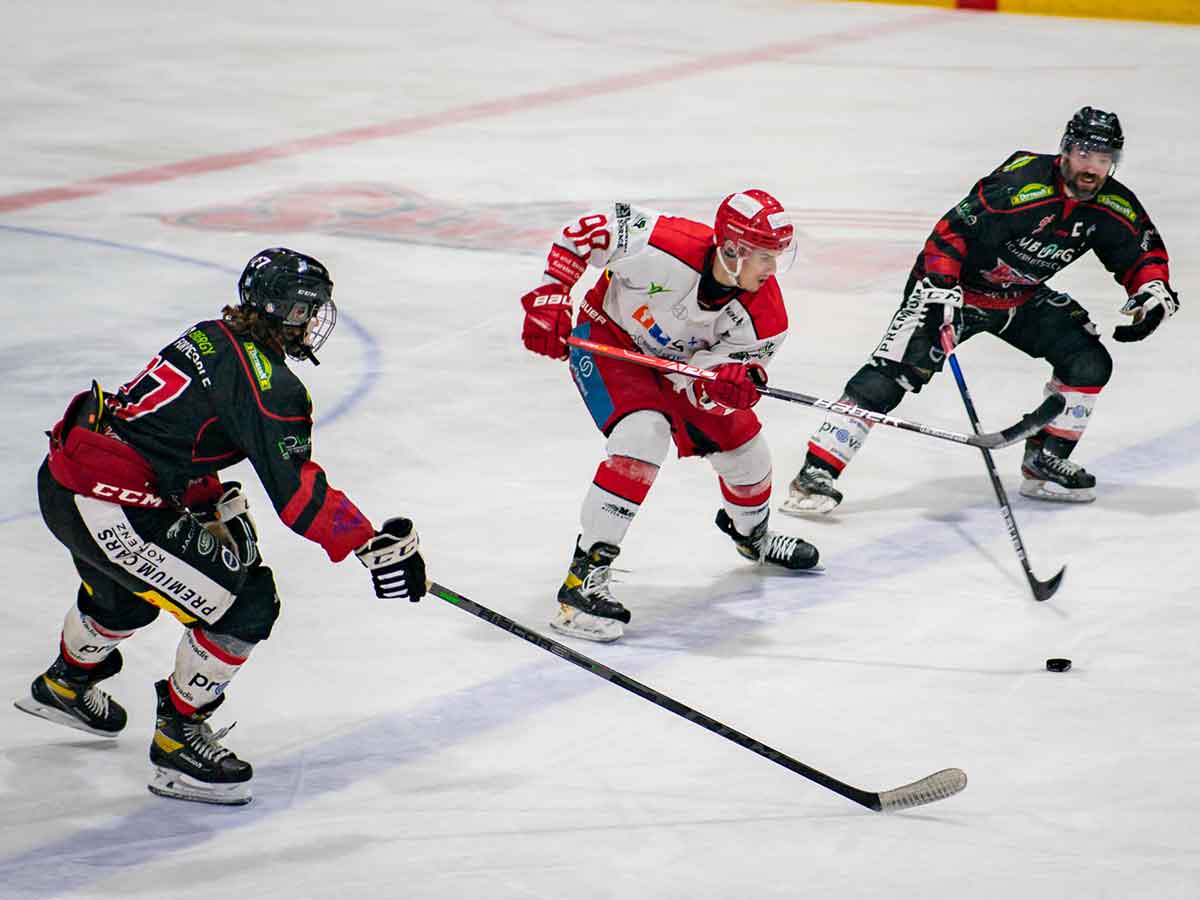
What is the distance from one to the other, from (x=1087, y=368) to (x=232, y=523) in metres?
2.78

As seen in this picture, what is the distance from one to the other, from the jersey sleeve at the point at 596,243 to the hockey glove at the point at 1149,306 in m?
1.55

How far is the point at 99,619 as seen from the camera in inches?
155

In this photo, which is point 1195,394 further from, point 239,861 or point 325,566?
point 239,861

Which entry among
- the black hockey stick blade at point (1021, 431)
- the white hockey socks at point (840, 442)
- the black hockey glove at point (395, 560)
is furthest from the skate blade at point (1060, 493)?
the black hockey glove at point (395, 560)

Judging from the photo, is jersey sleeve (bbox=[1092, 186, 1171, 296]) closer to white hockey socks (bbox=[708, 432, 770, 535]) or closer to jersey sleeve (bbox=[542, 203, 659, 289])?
white hockey socks (bbox=[708, 432, 770, 535])

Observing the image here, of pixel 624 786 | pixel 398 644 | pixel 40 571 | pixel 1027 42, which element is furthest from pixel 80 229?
pixel 1027 42

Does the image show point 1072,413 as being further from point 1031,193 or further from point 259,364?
point 259,364

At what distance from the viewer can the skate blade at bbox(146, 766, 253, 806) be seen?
3.78 meters

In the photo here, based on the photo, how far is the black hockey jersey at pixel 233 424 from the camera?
3.58 metres

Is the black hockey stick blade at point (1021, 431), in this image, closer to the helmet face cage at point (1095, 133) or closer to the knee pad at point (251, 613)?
the helmet face cage at point (1095, 133)

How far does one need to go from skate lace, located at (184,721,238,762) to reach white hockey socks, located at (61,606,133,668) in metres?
0.28

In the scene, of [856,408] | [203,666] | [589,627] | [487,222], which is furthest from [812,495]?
[487,222]

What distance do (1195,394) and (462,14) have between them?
28.0 feet

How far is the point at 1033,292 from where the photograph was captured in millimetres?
5566
